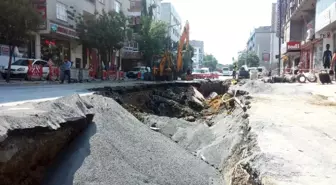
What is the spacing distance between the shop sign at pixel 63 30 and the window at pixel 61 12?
1.02 m

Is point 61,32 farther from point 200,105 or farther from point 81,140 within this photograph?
point 81,140

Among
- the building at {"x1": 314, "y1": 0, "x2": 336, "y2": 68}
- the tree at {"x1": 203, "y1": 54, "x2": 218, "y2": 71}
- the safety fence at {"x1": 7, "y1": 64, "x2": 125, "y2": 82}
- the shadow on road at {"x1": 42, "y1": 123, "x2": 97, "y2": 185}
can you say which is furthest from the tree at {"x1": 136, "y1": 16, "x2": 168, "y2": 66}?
the tree at {"x1": 203, "y1": 54, "x2": 218, "y2": 71}

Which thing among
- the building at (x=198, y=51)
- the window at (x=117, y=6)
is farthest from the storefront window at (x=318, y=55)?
the building at (x=198, y=51)

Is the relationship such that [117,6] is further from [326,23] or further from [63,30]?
[326,23]

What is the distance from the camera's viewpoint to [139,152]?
5.54 meters

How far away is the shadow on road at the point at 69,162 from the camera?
4449 millimetres

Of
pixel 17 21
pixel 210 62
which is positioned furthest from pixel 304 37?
pixel 210 62

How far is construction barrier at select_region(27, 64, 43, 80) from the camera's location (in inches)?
817

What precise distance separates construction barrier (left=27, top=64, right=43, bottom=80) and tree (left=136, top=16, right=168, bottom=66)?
775 inches

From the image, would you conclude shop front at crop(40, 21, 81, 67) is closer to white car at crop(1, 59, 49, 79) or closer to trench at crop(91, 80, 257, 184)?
white car at crop(1, 59, 49, 79)

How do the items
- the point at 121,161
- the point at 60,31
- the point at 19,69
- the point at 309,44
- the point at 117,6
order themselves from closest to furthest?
the point at 121,161 → the point at 19,69 → the point at 60,31 → the point at 309,44 → the point at 117,6

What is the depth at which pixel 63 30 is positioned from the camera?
26672mm

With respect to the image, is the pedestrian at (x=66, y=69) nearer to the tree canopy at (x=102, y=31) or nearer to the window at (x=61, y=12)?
the window at (x=61, y=12)

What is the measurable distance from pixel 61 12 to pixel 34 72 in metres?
8.36
